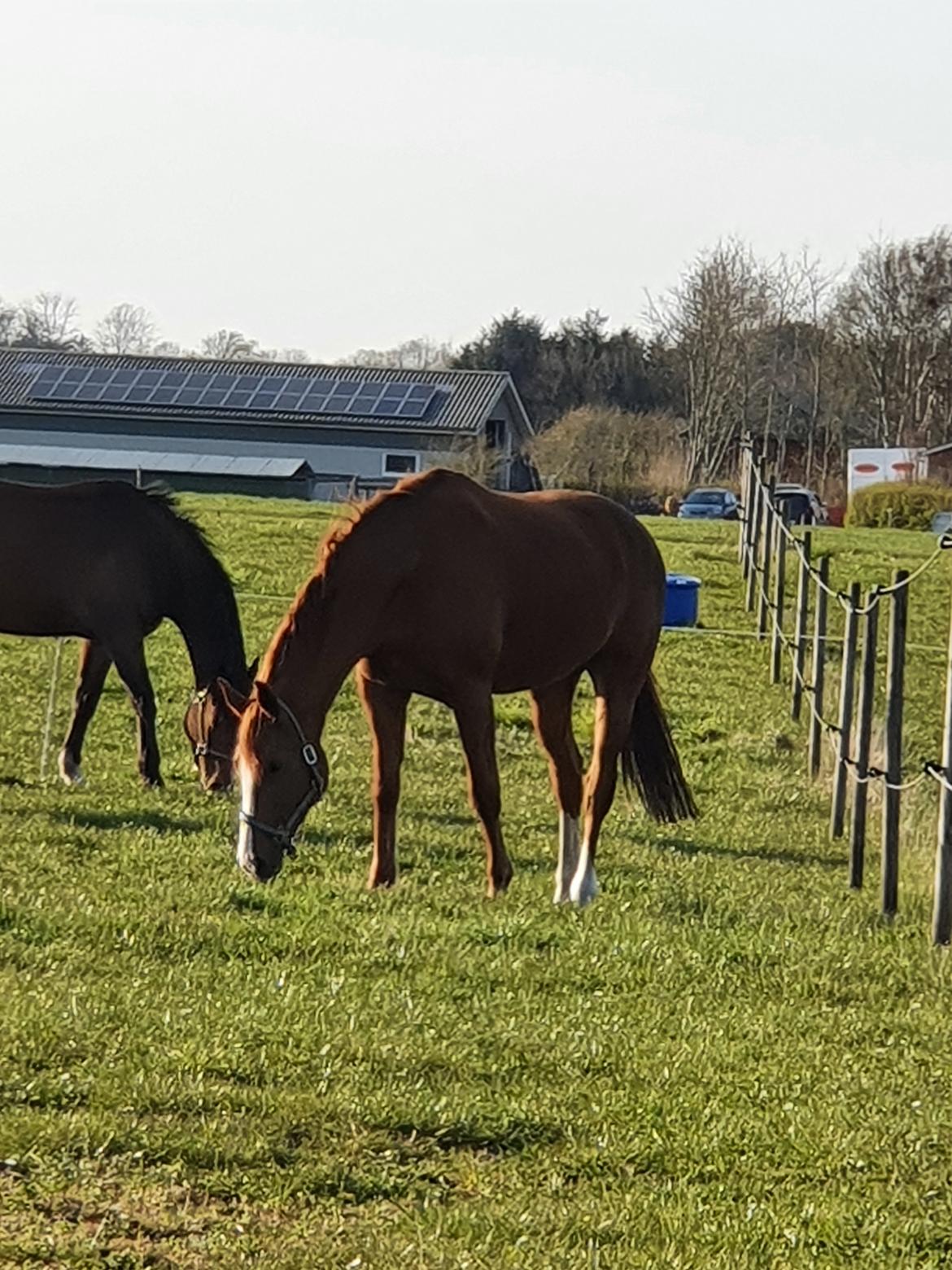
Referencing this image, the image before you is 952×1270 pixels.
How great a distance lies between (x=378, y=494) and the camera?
337 inches

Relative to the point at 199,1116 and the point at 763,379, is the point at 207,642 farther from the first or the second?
the point at 763,379

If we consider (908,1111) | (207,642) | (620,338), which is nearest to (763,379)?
(620,338)

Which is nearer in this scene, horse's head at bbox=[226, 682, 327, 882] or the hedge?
horse's head at bbox=[226, 682, 327, 882]

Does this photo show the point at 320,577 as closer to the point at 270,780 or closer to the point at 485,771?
the point at 270,780

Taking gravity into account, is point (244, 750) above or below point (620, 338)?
below

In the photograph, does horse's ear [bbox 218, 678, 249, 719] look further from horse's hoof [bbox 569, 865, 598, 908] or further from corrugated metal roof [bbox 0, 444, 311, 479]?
corrugated metal roof [bbox 0, 444, 311, 479]

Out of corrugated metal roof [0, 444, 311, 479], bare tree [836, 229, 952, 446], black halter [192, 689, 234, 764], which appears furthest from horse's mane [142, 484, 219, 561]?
bare tree [836, 229, 952, 446]

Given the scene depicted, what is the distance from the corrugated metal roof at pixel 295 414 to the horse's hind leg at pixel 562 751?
159 feet

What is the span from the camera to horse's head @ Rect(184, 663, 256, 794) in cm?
1066

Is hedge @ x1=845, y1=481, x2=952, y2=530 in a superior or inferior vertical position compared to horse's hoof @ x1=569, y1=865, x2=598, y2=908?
superior

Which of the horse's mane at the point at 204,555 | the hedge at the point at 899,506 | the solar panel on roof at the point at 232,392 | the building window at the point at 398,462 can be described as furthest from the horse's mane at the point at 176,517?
the building window at the point at 398,462

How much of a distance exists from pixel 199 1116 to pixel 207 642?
703 cm

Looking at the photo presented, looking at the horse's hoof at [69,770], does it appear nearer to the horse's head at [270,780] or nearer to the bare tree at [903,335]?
the horse's head at [270,780]

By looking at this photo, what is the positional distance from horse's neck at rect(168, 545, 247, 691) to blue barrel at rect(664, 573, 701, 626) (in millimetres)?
9864
